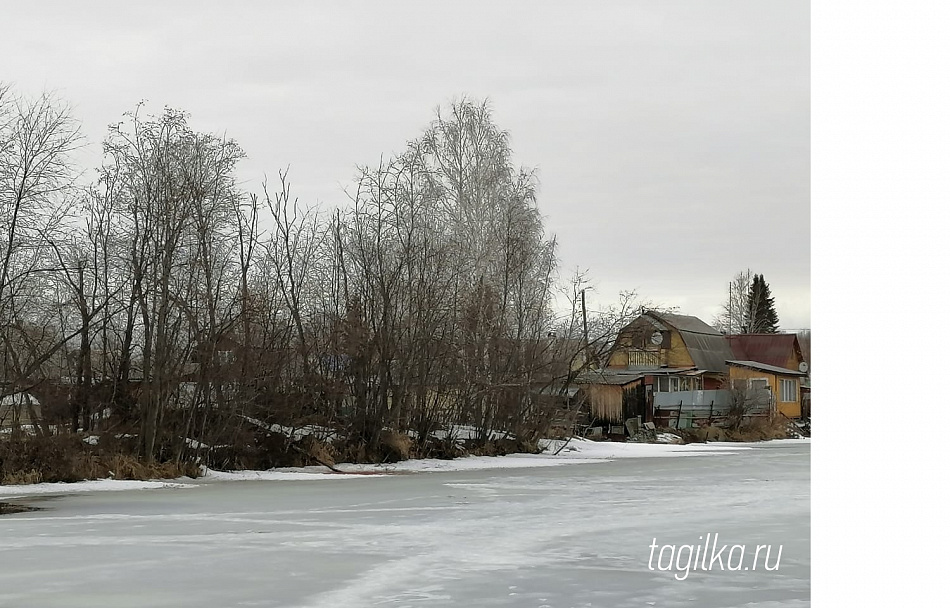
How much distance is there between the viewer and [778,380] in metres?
48.8

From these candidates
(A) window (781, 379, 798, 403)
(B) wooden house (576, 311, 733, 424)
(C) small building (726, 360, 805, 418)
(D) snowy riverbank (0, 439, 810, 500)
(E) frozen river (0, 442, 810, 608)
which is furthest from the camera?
(A) window (781, 379, 798, 403)

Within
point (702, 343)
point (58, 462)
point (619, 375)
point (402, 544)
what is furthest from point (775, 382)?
point (402, 544)

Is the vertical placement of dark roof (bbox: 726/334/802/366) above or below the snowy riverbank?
above

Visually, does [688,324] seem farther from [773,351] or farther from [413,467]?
[413,467]

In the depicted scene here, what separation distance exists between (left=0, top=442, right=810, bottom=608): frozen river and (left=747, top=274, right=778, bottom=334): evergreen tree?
67616mm

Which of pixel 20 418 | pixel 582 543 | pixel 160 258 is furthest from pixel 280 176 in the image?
pixel 582 543

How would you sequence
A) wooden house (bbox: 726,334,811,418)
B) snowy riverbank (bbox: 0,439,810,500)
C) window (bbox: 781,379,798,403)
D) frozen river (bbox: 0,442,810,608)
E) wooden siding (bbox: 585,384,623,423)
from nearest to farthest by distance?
1. frozen river (bbox: 0,442,810,608)
2. snowy riverbank (bbox: 0,439,810,500)
3. wooden siding (bbox: 585,384,623,423)
4. window (bbox: 781,379,798,403)
5. wooden house (bbox: 726,334,811,418)

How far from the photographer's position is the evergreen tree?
266ft

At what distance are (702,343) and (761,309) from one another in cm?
3708

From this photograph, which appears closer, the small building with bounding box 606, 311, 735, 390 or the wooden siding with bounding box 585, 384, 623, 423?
the wooden siding with bounding box 585, 384, 623, 423

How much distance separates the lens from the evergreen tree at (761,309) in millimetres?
81125

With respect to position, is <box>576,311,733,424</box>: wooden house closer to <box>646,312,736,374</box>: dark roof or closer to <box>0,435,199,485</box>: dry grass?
<box>646,312,736,374</box>: dark roof

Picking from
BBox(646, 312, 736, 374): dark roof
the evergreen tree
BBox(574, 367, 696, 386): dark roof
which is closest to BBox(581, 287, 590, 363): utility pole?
BBox(574, 367, 696, 386): dark roof
